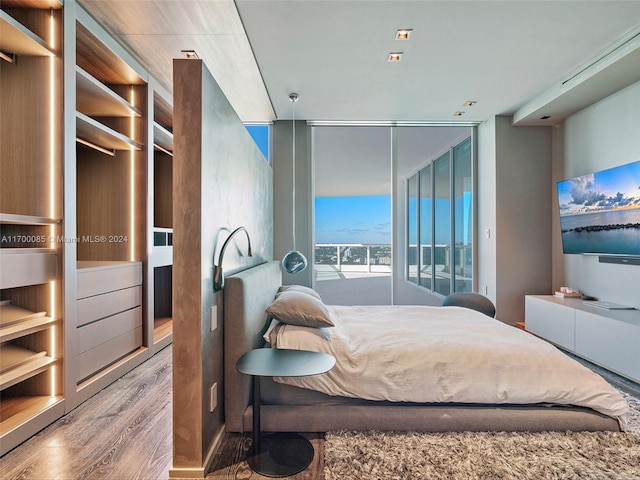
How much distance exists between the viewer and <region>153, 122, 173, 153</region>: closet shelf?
148 inches

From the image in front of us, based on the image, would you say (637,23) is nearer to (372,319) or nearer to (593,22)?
(593,22)

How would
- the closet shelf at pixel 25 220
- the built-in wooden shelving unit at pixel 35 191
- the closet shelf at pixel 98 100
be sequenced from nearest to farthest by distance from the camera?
the closet shelf at pixel 25 220 → the built-in wooden shelving unit at pixel 35 191 → the closet shelf at pixel 98 100

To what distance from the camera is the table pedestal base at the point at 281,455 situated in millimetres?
1797

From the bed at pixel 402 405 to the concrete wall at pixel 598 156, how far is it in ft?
6.48

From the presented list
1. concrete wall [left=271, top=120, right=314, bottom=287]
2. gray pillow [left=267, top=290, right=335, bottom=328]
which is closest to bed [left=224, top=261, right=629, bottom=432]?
gray pillow [left=267, top=290, right=335, bottom=328]

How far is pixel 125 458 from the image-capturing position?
1.92m

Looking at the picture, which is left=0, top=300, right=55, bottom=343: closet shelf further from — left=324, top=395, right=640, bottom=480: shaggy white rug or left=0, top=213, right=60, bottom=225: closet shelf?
left=324, top=395, right=640, bottom=480: shaggy white rug

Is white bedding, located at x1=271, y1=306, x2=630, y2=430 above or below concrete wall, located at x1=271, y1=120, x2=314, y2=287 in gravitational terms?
below

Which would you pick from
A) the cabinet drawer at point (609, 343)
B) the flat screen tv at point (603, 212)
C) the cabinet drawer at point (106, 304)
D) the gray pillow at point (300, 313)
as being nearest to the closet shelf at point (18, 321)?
the cabinet drawer at point (106, 304)

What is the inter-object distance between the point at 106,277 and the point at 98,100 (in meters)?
1.49

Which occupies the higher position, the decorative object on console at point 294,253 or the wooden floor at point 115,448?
the decorative object on console at point 294,253

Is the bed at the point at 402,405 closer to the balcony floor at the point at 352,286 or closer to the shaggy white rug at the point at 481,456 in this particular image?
the shaggy white rug at the point at 481,456

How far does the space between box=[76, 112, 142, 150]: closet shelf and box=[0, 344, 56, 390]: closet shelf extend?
5.38 feet

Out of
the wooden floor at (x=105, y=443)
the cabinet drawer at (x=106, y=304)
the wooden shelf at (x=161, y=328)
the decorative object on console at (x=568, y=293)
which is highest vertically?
the cabinet drawer at (x=106, y=304)
